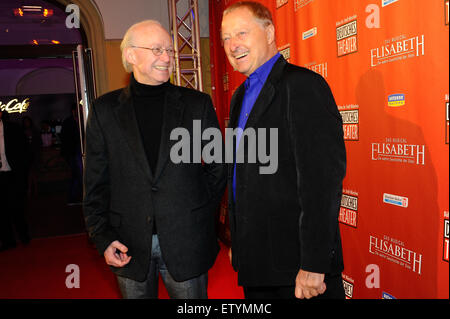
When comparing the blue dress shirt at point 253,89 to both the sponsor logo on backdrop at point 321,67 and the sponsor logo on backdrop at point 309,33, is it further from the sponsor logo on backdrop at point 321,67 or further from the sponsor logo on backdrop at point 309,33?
the sponsor logo on backdrop at point 309,33

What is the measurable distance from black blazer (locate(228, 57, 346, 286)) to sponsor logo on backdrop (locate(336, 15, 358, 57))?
120 centimetres

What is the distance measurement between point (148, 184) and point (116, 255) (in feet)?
1.11

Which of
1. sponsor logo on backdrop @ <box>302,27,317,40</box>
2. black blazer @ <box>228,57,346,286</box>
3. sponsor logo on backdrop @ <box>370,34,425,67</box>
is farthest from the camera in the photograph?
sponsor logo on backdrop @ <box>302,27,317,40</box>

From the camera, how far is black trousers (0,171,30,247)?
480 centimetres

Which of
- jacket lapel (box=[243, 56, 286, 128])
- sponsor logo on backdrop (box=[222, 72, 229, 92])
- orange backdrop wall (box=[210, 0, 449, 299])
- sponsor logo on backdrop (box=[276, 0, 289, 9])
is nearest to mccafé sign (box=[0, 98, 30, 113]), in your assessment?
sponsor logo on backdrop (box=[222, 72, 229, 92])

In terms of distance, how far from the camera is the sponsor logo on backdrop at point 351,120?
2.49 metres

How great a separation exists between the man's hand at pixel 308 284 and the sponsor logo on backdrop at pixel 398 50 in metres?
1.29

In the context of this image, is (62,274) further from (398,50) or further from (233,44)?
(398,50)

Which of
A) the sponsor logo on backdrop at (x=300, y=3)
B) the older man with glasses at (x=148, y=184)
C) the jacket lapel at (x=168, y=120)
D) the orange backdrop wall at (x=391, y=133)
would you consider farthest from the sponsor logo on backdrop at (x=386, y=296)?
the sponsor logo on backdrop at (x=300, y=3)

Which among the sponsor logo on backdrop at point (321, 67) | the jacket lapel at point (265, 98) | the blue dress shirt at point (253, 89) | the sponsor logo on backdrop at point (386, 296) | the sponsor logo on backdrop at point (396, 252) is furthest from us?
the sponsor logo on backdrop at point (321, 67)

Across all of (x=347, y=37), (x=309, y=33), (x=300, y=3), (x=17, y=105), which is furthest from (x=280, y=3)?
(x=17, y=105)

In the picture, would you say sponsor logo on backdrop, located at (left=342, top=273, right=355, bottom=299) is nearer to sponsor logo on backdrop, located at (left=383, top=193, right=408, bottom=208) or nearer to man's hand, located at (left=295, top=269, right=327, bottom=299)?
sponsor logo on backdrop, located at (left=383, top=193, right=408, bottom=208)

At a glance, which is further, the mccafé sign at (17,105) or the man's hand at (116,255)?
the mccafé sign at (17,105)
